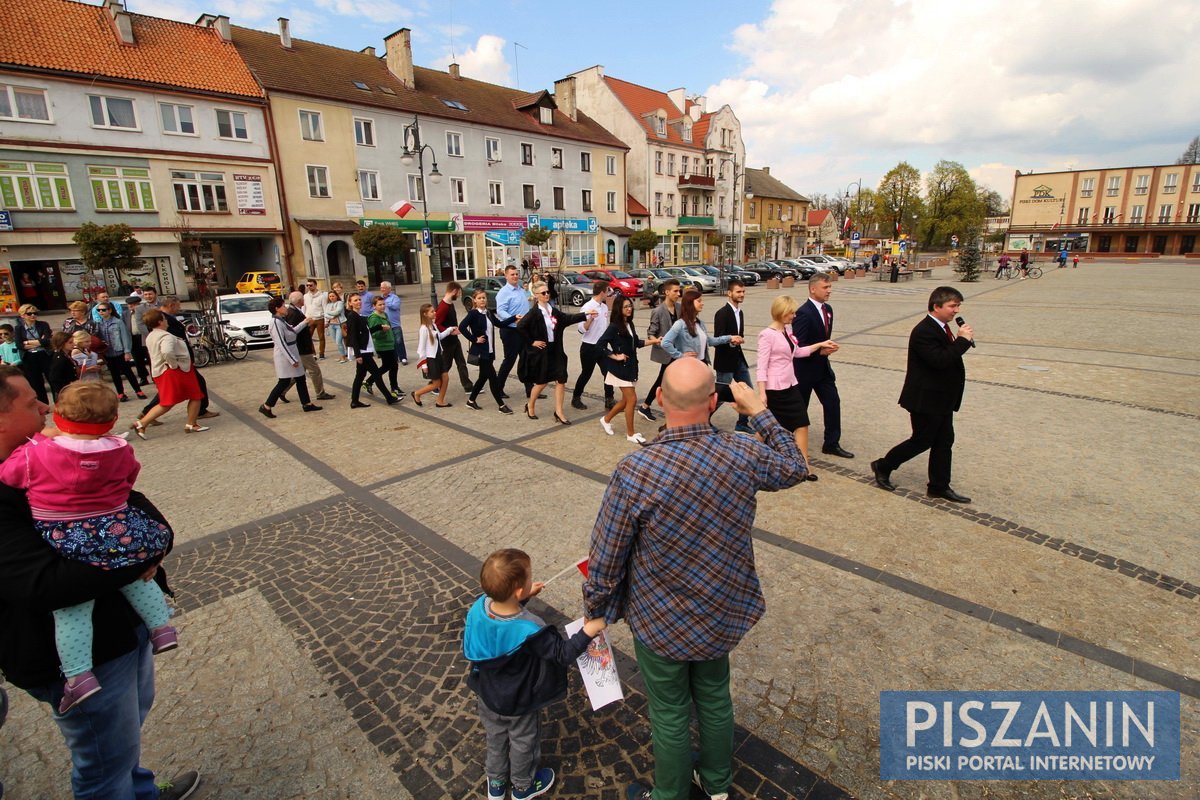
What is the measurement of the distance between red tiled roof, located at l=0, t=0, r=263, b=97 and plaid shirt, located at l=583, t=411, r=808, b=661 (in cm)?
3393

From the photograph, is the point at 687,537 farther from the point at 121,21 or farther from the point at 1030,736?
the point at 121,21

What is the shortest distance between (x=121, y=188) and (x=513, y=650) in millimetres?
33189

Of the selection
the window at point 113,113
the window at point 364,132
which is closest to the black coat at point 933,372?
the window at point 113,113

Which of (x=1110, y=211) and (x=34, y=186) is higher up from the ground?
(x=1110, y=211)

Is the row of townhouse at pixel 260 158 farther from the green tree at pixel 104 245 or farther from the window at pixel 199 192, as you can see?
the green tree at pixel 104 245

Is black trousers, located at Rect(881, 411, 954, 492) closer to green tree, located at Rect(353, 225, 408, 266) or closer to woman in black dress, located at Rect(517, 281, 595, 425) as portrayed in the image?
woman in black dress, located at Rect(517, 281, 595, 425)

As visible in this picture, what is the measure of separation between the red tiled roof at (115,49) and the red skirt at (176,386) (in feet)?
86.5

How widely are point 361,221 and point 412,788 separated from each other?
3408 centimetres

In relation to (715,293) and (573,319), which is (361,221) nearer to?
(715,293)

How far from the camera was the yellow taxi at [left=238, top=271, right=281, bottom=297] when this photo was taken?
91.2 ft

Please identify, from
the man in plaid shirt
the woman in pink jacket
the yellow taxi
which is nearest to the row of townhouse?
the yellow taxi

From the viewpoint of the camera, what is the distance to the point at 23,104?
78.0 ft

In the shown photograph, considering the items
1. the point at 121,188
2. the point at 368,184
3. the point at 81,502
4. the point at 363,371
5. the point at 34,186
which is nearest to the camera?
the point at 81,502

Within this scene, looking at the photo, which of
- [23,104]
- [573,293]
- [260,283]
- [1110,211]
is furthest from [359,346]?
[1110,211]
